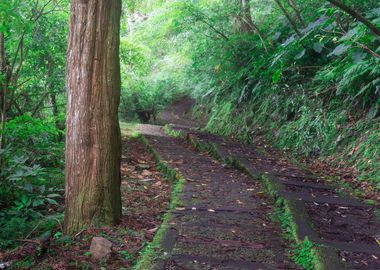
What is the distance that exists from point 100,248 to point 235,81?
7723 millimetres

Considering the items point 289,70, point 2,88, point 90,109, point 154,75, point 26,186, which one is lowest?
point 26,186

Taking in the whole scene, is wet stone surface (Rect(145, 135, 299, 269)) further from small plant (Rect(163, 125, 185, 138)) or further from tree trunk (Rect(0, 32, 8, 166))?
small plant (Rect(163, 125, 185, 138))

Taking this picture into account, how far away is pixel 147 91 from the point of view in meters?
14.1

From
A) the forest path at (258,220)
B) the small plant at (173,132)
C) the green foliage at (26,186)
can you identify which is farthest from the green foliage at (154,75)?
the forest path at (258,220)

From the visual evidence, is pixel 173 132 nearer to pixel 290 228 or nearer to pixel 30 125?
pixel 30 125

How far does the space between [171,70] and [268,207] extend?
1251 cm

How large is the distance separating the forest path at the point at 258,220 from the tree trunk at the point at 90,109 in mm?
713

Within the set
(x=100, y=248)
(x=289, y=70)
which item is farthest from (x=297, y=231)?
(x=289, y=70)

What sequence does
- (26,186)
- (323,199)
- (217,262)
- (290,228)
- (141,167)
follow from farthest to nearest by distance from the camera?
(141,167) → (323,199) → (26,186) → (290,228) → (217,262)

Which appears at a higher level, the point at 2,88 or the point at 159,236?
the point at 2,88

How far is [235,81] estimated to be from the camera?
32.5 feet

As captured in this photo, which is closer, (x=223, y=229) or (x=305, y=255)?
(x=305, y=255)

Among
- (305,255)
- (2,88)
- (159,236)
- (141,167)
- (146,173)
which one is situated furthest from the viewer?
(141,167)

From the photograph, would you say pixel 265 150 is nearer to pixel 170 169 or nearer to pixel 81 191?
pixel 170 169
